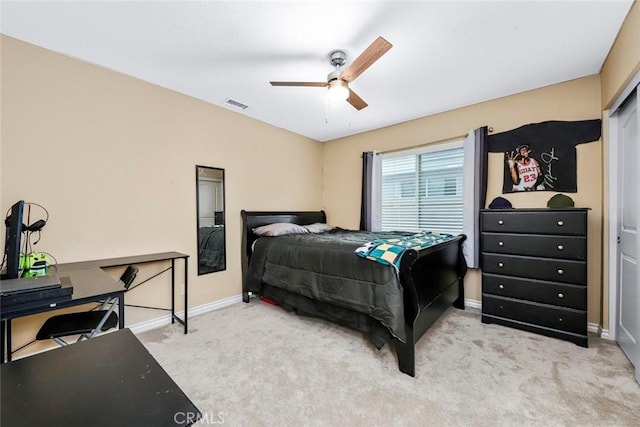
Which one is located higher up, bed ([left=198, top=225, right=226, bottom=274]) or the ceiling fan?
the ceiling fan

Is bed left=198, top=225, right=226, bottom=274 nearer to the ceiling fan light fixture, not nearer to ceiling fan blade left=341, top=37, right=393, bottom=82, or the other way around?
the ceiling fan light fixture

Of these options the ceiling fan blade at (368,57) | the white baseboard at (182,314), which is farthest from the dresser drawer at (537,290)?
the white baseboard at (182,314)

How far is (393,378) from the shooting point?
6.27 ft

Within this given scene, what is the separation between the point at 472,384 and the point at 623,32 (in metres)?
2.71

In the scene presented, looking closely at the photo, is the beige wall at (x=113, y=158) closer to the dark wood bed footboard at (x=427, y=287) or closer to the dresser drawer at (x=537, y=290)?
the dark wood bed footboard at (x=427, y=287)

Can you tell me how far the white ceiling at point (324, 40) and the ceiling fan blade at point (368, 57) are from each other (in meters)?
0.26

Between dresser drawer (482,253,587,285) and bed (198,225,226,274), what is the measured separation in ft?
9.79

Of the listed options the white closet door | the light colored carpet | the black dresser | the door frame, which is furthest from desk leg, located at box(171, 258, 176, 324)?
the door frame

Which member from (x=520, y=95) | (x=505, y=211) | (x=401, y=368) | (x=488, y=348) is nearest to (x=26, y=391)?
(x=401, y=368)

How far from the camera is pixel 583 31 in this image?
200cm

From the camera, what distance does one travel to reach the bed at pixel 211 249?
3.15 meters

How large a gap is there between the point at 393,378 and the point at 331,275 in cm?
95

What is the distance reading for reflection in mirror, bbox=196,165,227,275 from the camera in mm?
3143

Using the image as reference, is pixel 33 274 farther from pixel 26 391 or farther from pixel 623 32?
pixel 623 32
